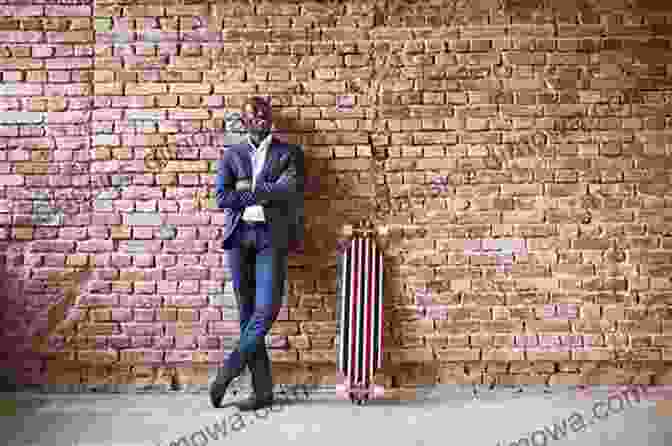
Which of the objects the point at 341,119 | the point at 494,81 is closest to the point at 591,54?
the point at 494,81

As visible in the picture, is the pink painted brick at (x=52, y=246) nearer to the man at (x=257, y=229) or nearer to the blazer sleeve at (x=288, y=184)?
the man at (x=257, y=229)

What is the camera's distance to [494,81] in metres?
3.74

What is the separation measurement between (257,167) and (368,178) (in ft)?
2.40

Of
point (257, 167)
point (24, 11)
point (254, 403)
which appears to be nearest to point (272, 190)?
point (257, 167)

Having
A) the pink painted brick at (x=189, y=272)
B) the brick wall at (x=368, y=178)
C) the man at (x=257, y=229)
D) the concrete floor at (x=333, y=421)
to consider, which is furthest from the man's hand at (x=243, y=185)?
the concrete floor at (x=333, y=421)

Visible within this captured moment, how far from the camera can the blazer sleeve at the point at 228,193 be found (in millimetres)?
3352

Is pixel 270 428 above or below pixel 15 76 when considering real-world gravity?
below

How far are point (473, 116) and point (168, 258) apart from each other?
7.10 ft

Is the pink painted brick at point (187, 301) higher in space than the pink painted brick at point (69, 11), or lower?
lower

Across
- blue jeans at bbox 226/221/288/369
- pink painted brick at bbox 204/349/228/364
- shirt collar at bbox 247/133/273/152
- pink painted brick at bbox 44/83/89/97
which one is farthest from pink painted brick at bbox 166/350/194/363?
pink painted brick at bbox 44/83/89/97

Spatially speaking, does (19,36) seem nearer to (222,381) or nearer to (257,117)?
(257,117)

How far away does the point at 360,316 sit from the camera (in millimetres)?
3633

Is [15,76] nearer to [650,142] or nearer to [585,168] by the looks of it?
[585,168]

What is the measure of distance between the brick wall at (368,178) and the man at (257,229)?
0.98 ft
